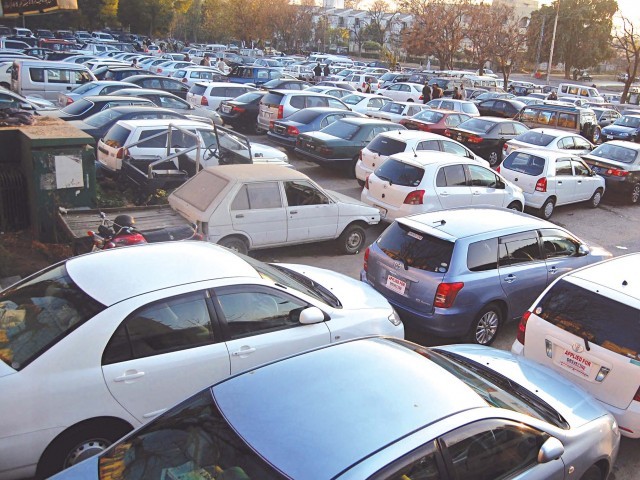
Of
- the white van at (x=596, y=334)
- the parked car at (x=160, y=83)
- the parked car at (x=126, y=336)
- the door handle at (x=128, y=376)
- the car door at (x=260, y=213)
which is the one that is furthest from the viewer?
the parked car at (x=160, y=83)

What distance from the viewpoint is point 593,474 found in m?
4.30

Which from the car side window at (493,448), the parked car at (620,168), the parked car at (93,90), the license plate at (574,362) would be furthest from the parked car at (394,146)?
the car side window at (493,448)

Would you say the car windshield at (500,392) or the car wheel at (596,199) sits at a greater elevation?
the car windshield at (500,392)

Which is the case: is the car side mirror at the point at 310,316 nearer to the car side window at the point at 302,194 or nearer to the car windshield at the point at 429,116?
the car side window at the point at 302,194

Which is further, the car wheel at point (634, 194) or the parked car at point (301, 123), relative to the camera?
the parked car at point (301, 123)

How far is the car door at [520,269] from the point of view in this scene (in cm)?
726

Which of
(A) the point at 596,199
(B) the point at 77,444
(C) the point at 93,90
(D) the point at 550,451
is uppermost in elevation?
(C) the point at 93,90

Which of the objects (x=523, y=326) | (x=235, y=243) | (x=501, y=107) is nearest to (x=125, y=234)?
(x=235, y=243)

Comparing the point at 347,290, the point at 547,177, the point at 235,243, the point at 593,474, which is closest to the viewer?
the point at 593,474

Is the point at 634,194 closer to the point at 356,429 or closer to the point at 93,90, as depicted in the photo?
the point at 356,429

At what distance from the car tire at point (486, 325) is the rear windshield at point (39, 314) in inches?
178

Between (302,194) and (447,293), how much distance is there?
3.29 m

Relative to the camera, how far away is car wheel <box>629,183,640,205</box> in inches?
617

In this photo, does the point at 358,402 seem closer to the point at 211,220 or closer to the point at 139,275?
the point at 139,275
